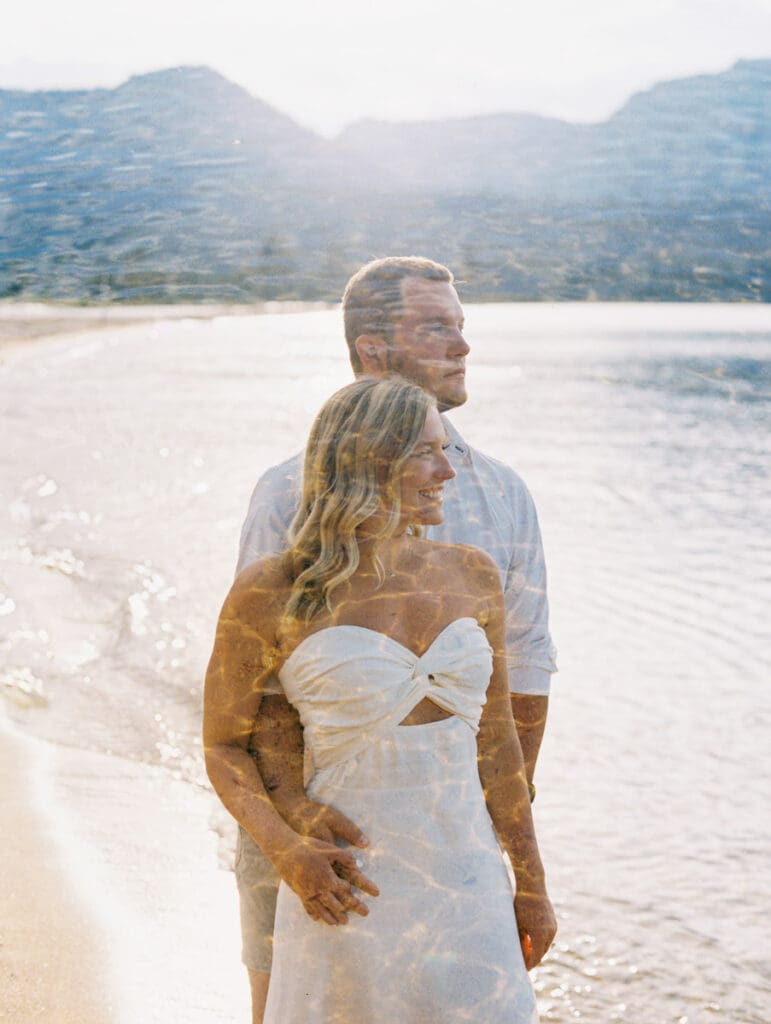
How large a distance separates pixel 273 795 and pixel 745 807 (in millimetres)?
3952

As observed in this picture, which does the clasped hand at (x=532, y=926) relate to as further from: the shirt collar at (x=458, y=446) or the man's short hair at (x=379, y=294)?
the man's short hair at (x=379, y=294)

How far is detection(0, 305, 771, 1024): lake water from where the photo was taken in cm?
426

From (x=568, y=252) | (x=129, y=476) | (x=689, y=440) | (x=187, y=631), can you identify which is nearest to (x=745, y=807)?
(x=568, y=252)

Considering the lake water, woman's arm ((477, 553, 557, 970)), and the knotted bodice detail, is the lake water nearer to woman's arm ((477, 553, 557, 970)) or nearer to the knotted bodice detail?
woman's arm ((477, 553, 557, 970))

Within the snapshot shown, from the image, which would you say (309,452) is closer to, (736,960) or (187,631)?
(736,960)

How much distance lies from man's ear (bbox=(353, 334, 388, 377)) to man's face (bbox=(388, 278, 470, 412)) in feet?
0.04

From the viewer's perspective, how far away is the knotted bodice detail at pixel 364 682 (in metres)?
1.76

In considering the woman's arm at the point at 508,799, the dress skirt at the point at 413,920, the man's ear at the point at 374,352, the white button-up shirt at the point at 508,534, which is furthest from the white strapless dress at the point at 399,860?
the man's ear at the point at 374,352

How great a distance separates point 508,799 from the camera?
1.95 m

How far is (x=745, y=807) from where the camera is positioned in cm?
527

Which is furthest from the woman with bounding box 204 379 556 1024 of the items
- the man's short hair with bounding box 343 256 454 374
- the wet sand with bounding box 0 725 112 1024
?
the wet sand with bounding box 0 725 112 1024

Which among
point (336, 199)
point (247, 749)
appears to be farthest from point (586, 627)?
point (247, 749)

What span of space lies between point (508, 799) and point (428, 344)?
0.91 meters

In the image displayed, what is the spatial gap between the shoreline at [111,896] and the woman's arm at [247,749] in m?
1.64
